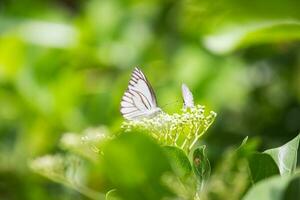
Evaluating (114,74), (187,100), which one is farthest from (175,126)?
(114,74)

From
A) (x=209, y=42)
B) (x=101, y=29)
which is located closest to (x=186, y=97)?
(x=209, y=42)

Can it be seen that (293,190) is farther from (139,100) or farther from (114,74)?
(114,74)

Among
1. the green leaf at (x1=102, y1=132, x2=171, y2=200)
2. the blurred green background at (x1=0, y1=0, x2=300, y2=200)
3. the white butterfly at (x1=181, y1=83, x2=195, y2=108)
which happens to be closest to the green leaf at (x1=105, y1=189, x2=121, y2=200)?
the green leaf at (x1=102, y1=132, x2=171, y2=200)

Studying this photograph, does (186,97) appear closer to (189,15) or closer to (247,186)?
(247,186)

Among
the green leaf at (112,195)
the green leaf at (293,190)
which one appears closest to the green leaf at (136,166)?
the green leaf at (112,195)

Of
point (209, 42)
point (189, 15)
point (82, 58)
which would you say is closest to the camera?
point (209, 42)

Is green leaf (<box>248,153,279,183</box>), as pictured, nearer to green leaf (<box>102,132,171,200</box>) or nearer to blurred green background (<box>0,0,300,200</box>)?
green leaf (<box>102,132,171,200</box>)

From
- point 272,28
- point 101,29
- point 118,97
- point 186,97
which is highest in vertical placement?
point 101,29
